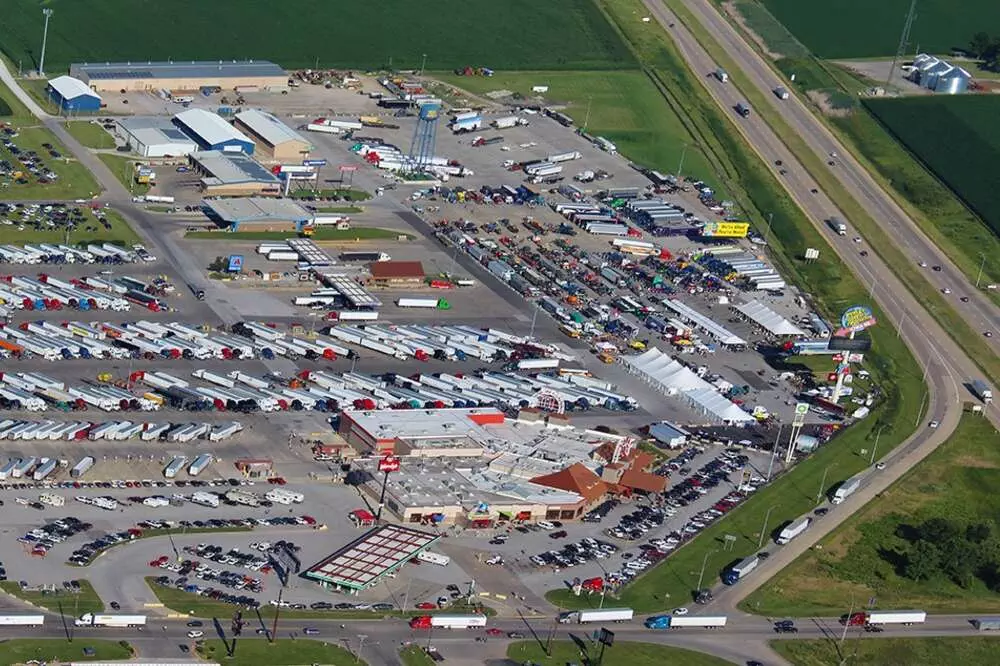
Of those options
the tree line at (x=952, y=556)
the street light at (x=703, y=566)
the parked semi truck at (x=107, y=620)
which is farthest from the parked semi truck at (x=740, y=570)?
the parked semi truck at (x=107, y=620)

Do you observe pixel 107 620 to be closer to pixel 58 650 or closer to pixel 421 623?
pixel 58 650

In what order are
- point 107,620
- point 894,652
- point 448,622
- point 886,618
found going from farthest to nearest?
point 886,618 < point 894,652 < point 448,622 < point 107,620

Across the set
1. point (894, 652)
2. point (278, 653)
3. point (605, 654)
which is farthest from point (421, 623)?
point (894, 652)

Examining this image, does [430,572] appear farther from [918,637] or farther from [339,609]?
[918,637]

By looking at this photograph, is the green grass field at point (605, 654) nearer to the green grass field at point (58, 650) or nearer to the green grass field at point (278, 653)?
the green grass field at point (278, 653)

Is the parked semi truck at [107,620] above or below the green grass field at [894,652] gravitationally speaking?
above

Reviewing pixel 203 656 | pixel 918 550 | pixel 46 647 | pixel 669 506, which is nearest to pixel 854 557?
pixel 918 550

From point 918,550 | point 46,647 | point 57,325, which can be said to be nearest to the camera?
point 46,647
